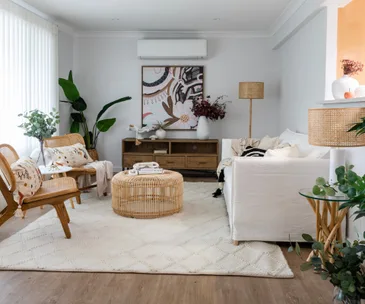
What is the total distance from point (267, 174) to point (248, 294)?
1031 millimetres

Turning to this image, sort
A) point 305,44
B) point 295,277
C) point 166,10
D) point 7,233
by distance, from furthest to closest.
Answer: point 166,10 < point 305,44 < point 7,233 < point 295,277

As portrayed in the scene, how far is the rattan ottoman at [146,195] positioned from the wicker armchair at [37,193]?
0.54 metres

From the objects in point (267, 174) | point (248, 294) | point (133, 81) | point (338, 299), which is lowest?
point (248, 294)

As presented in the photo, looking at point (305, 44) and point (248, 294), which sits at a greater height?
point (305, 44)

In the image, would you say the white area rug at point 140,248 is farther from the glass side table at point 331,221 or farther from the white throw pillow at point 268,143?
the white throw pillow at point 268,143

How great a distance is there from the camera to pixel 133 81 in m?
6.96

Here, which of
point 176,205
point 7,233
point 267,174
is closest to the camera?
point 267,174

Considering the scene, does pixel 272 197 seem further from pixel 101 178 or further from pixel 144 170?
pixel 101 178

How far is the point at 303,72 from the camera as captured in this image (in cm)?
498

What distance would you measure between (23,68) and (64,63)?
5.28 feet

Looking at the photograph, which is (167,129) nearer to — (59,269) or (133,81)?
(133,81)

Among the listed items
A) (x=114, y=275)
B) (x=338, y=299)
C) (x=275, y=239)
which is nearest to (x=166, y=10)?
(x=275, y=239)

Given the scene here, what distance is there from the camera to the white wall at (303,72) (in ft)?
13.6

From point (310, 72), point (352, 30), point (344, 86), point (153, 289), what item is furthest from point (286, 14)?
point (153, 289)
